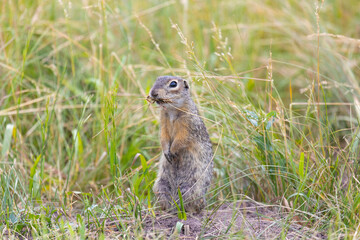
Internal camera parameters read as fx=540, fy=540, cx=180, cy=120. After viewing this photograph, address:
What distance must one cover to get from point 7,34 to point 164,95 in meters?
2.39

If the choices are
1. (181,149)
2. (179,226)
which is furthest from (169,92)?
(179,226)

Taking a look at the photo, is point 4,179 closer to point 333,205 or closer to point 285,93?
point 333,205

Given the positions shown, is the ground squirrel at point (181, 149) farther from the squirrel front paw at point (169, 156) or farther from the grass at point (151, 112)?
the grass at point (151, 112)

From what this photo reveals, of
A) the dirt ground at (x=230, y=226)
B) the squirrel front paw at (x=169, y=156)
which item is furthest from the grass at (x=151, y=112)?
the squirrel front paw at (x=169, y=156)

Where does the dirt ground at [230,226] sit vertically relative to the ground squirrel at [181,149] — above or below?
below

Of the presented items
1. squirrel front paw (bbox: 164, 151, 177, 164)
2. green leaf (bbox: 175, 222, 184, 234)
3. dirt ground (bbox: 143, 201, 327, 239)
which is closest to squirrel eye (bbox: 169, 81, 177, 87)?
squirrel front paw (bbox: 164, 151, 177, 164)

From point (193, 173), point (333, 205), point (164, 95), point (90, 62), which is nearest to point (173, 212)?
point (193, 173)

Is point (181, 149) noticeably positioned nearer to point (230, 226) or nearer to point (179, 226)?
point (179, 226)

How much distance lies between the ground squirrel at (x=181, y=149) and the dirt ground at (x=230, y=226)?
6.8 inches

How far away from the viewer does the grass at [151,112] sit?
11.9 feet

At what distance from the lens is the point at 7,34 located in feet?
18.0

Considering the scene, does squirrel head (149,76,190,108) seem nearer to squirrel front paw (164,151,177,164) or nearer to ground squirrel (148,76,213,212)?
ground squirrel (148,76,213,212)

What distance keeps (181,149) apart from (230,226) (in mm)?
882

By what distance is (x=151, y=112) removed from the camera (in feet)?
16.7
